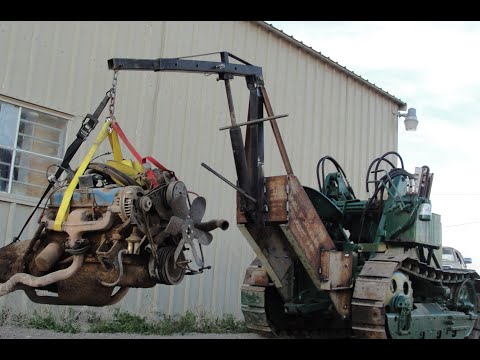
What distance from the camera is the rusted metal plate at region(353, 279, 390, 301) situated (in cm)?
661

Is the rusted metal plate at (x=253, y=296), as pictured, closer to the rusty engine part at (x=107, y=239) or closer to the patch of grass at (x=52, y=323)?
the patch of grass at (x=52, y=323)

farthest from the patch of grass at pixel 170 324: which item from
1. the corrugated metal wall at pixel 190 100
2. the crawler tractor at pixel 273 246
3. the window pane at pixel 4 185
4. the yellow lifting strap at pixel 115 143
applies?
the yellow lifting strap at pixel 115 143

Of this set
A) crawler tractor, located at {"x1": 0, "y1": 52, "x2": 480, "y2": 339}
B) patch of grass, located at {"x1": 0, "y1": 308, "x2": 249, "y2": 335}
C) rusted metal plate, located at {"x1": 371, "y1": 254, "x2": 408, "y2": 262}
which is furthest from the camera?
patch of grass, located at {"x1": 0, "y1": 308, "x2": 249, "y2": 335}

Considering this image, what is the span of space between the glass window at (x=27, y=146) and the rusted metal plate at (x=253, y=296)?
3.61m

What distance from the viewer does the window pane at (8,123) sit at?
8.85 meters

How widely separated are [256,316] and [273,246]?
1196 millimetres

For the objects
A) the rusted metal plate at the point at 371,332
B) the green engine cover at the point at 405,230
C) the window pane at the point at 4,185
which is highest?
the window pane at the point at 4,185

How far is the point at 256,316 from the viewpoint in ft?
25.4

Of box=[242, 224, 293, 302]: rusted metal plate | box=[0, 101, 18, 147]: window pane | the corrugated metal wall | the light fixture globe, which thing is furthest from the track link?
the light fixture globe

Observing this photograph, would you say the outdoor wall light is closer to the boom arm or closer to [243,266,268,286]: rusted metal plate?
[243,266,268,286]: rusted metal plate

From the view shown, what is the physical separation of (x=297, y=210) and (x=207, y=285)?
4996mm

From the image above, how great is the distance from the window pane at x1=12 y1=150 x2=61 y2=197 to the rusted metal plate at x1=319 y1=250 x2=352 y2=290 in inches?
184

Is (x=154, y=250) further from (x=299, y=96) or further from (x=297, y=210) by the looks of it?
(x=299, y=96)

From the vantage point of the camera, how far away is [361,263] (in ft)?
25.6
